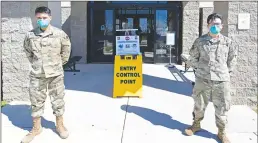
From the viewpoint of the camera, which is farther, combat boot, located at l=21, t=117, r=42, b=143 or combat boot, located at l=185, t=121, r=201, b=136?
combat boot, located at l=185, t=121, r=201, b=136

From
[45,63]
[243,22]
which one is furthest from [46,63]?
[243,22]

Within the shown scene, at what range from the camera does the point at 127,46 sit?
24.3 feet

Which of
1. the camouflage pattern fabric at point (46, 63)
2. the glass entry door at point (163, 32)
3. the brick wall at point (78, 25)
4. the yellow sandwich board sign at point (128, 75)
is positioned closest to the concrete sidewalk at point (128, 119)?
the yellow sandwich board sign at point (128, 75)

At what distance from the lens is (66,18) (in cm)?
1375

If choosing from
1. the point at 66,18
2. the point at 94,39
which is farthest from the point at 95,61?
the point at 66,18

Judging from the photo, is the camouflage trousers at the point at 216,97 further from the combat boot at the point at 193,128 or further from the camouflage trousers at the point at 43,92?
the camouflage trousers at the point at 43,92

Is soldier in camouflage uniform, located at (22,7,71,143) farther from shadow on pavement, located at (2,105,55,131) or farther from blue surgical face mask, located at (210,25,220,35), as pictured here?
blue surgical face mask, located at (210,25,220,35)

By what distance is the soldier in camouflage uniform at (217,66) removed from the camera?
15.0ft

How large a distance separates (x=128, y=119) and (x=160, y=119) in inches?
21.9

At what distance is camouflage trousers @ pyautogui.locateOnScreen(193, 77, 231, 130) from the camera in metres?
4.62

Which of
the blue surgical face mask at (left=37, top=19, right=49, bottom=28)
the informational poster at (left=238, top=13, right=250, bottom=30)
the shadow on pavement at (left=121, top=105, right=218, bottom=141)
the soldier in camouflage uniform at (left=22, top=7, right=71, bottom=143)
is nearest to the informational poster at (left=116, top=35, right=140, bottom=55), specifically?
the shadow on pavement at (left=121, top=105, right=218, bottom=141)

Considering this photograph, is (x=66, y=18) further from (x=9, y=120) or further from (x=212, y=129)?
(x=212, y=129)

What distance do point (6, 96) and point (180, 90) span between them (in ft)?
12.9

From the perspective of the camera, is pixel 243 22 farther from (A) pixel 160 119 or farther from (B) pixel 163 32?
(B) pixel 163 32
